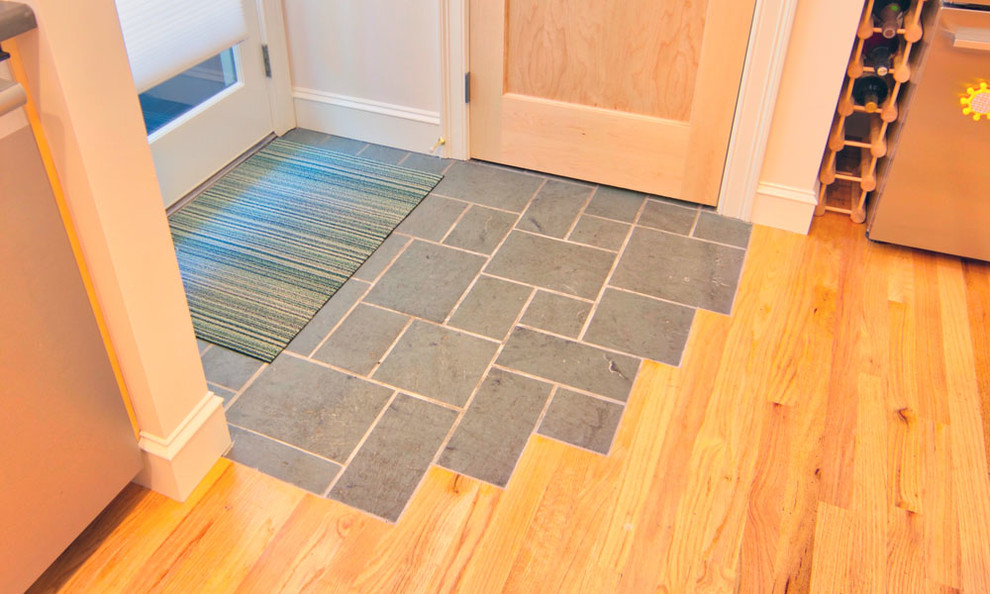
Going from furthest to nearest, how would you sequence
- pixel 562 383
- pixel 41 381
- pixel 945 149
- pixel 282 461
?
pixel 945 149
pixel 562 383
pixel 282 461
pixel 41 381

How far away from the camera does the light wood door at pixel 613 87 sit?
2.49 meters

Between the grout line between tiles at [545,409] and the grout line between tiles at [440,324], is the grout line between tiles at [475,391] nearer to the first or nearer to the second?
the grout line between tiles at [440,324]

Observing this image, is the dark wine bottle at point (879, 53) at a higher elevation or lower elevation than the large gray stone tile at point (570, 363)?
higher

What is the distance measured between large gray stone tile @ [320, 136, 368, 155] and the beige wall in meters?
1.46

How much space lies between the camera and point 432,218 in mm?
2676

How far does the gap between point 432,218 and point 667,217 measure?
76cm

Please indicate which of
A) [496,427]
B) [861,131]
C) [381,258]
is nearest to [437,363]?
[496,427]

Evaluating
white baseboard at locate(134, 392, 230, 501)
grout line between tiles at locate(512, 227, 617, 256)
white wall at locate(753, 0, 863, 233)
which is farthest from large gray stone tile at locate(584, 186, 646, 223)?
white baseboard at locate(134, 392, 230, 501)

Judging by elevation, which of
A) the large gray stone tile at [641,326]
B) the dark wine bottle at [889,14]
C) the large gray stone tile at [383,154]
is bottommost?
the large gray stone tile at [641,326]

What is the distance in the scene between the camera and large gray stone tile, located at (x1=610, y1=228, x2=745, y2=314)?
2.37m

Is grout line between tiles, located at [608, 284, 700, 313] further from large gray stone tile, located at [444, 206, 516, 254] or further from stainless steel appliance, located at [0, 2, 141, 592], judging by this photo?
stainless steel appliance, located at [0, 2, 141, 592]

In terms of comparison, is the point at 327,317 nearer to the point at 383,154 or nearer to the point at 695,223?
the point at 383,154

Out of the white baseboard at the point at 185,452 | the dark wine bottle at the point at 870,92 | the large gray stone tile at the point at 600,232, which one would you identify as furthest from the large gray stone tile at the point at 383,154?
the dark wine bottle at the point at 870,92

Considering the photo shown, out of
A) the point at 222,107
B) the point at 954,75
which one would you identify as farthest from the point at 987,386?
the point at 222,107
